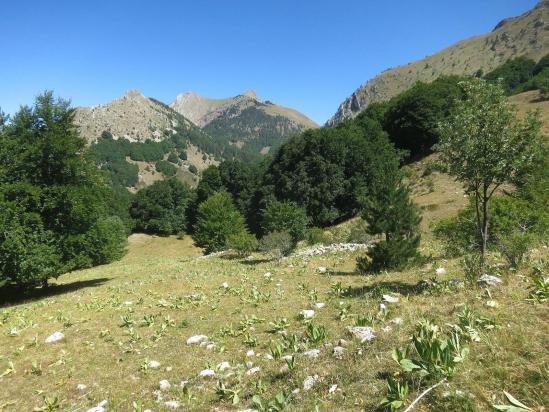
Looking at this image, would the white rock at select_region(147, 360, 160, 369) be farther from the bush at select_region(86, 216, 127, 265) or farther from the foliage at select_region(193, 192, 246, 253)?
the foliage at select_region(193, 192, 246, 253)

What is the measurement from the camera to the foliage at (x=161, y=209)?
89.8 meters

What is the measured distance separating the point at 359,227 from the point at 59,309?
93.5 ft

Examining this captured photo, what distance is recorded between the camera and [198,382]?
8.06m

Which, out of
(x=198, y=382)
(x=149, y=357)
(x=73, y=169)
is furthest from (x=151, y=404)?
(x=73, y=169)

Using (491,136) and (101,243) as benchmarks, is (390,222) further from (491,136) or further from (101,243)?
(101,243)

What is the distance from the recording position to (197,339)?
11.3 m

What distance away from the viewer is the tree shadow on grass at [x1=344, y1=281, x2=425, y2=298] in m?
12.4

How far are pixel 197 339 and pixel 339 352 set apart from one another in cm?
577

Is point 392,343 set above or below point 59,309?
above

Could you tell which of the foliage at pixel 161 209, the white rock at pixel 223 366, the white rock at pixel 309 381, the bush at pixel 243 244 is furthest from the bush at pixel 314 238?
the foliage at pixel 161 209

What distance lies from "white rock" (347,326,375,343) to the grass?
16 cm

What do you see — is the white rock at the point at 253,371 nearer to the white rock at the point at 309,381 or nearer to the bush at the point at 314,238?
the white rock at the point at 309,381

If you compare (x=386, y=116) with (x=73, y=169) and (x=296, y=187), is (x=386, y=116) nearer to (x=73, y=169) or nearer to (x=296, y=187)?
(x=296, y=187)

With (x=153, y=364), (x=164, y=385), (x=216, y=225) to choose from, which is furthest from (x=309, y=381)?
(x=216, y=225)
